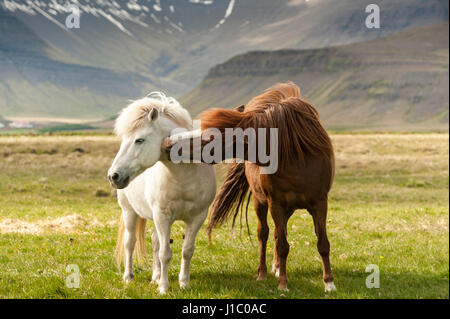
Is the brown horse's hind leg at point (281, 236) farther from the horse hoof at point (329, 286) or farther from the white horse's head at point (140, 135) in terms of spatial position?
A: the white horse's head at point (140, 135)

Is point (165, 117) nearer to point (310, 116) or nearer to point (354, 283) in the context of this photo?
point (310, 116)

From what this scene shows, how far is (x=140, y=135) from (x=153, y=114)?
1.17 feet

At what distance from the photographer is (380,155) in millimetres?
43188

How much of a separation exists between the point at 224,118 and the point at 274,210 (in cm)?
171

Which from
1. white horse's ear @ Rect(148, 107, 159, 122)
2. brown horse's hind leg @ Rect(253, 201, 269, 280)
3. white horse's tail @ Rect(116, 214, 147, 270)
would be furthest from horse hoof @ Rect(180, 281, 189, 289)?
white horse's ear @ Rect(148, 107, 159, 122)

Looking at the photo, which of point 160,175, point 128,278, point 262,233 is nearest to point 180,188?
point 160,175

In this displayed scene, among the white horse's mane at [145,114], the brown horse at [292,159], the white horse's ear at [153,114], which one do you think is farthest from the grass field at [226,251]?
the white horse's ear at [153,114]

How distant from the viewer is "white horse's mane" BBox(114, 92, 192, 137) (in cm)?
672

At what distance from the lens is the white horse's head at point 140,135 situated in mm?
6434

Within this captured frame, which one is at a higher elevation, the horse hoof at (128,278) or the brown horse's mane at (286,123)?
the brown horse's mane at (286,123)

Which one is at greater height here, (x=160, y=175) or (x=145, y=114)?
(x=145, y=114)

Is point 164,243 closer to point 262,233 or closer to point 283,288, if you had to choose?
point 283,288

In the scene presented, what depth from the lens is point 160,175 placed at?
7.16 meters
